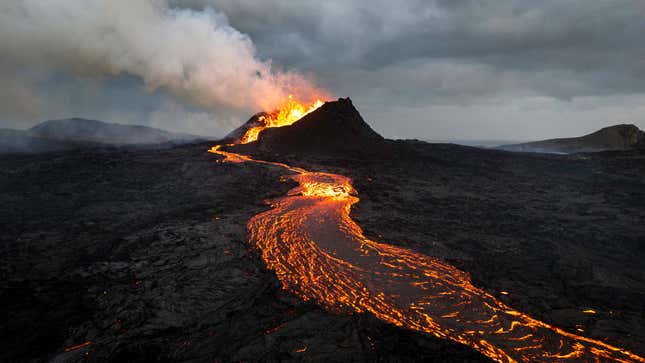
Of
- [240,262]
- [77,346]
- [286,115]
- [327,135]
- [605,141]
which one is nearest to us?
[77,346]

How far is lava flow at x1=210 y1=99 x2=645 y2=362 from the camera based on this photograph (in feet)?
23.4

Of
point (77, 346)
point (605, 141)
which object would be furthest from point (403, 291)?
point (605, 141)

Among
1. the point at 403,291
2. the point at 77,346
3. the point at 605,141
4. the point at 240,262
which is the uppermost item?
the point at 605,141

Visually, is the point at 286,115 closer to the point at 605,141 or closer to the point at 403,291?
the point at 403,291

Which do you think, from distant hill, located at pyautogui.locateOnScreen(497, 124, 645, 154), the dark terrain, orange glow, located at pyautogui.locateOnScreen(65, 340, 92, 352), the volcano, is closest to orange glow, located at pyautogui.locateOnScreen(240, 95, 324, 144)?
the volcano

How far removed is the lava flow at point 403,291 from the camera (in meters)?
7.13

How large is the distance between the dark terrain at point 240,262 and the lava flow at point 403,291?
0.53m

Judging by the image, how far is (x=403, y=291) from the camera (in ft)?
31.1

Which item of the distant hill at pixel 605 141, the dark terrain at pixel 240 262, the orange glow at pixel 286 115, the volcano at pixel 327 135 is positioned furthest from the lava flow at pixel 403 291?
the distant hill at pixel 605 141

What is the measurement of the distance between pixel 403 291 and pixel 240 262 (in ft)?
19.4

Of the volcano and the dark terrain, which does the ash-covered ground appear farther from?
the volcano

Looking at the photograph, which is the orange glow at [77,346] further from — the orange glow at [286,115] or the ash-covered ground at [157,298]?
the orange glow at [286,115]

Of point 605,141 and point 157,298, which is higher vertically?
point 605,141

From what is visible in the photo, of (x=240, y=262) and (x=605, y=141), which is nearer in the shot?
(x=240, y=262)
